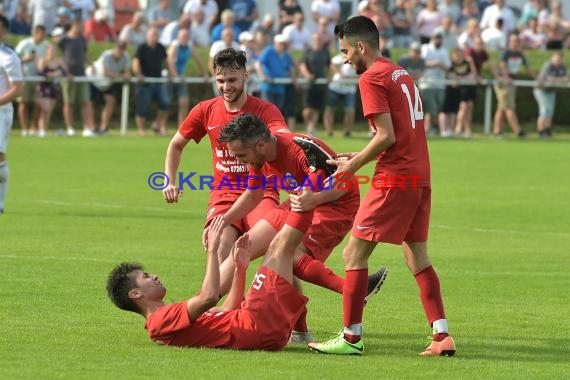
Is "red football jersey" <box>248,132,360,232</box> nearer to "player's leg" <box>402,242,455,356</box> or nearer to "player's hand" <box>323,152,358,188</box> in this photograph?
"player's hand" <box>323,152,358,188</box>

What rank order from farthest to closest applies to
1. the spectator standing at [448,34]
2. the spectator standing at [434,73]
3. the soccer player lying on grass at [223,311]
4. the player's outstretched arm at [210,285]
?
the spectator standing at [448,34]
the spectator standing at [434,73]
the soccer player lying on grass at [223,311]
the player's outstretched arm at [210,285]

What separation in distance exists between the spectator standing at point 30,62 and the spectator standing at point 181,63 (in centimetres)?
286

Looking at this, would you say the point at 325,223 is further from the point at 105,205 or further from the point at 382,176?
the point at 105,205

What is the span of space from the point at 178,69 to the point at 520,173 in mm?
9661

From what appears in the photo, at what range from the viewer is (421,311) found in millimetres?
11016

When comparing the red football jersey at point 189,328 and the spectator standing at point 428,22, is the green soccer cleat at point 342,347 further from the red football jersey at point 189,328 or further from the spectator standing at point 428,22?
the spectator standing at point 428,22

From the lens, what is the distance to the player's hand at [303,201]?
355 inches

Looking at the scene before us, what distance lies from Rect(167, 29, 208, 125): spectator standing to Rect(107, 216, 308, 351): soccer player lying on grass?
21.8m

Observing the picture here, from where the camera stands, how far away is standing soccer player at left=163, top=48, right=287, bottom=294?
32.8 ft

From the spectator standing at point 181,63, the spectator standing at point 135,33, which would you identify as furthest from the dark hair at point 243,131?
the spectator standing at point 135,33

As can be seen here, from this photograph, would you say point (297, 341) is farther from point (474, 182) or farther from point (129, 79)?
point (129, 79)

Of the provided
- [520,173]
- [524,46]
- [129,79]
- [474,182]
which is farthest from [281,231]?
[524,46]

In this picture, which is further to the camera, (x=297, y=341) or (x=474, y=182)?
(x=474, y=182)

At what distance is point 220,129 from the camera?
33.1 ft
